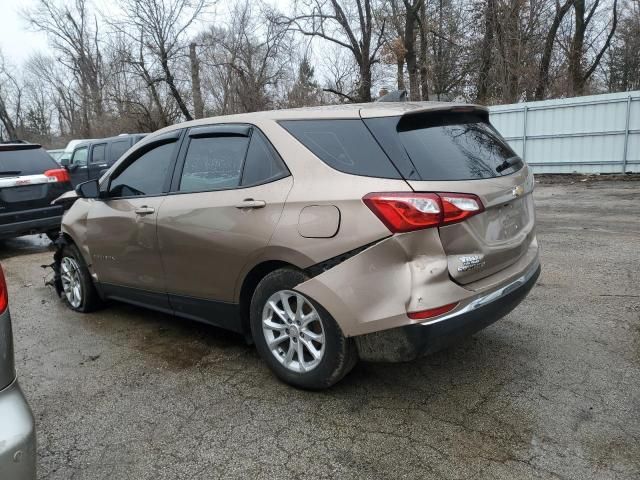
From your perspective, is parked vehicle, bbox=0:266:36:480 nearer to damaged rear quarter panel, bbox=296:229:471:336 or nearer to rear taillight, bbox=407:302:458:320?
damaged rear quarter panel, bbox=296:229:471:336

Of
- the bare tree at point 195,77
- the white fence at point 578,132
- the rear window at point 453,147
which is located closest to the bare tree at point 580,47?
the white fence at point 578,132

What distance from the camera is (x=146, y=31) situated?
79.4ft

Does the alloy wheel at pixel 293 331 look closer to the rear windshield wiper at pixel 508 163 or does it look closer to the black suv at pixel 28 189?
the rear windshield wiper at pixel 508 163

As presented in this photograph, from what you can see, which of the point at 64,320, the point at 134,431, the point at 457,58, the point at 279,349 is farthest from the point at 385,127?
the point at 457,58

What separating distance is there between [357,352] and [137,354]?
1.90 meters

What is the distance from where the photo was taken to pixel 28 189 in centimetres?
771

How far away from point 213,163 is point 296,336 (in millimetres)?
1354

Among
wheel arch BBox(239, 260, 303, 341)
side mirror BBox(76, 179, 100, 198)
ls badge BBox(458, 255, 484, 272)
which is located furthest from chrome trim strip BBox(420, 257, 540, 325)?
side mirror BBox(76, 179, 100, 198)

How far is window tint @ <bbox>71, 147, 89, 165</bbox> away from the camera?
14.4 m

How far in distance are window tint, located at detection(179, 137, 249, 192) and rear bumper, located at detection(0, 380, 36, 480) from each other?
1.80 m

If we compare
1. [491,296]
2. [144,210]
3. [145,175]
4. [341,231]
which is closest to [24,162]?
[145,175]

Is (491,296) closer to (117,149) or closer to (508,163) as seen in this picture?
(508,163)

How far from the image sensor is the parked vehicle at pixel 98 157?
13992mm

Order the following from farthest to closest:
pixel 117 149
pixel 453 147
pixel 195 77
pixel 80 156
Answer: pixel 195 77, pixel 80 156, pixel 117 149, pixel 453 147
